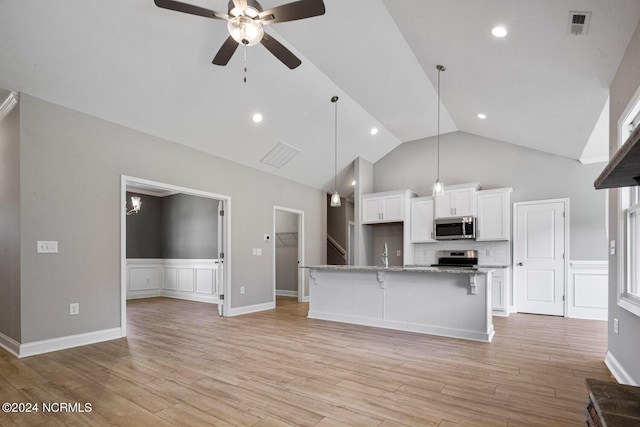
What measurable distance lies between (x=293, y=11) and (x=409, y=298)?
3.78 metres

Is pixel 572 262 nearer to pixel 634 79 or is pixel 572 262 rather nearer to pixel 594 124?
pixel 594 124

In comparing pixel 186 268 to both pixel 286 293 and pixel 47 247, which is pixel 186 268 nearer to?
pixel 286 293

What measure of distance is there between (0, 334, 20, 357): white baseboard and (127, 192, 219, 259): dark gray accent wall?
408 cm

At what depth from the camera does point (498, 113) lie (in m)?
5.23

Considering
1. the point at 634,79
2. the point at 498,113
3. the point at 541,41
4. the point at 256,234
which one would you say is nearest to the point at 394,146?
the point at 498,113

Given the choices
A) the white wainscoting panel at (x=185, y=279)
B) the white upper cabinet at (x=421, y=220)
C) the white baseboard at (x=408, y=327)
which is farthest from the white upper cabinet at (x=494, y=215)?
the white wainscoting panel at (x=185, y=279)

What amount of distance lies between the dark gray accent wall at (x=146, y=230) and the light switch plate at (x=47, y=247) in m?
4.75

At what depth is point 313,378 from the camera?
305cm

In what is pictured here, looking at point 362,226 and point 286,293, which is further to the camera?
point 286,293

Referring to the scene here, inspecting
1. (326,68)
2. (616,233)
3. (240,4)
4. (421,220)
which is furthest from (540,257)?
(240,4)

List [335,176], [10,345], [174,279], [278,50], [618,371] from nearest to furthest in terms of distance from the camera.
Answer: [278,50], [618,371], [10,345], [335,176], [174,279]

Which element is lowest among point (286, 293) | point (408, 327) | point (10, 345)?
point (286, 293)

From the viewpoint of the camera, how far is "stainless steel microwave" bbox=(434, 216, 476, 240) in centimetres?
646

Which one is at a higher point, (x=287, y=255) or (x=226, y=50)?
(x=226, y=50)
